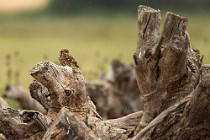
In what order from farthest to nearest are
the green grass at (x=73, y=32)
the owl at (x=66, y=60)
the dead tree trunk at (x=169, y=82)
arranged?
the green grass at (x=73, y=32) < the owl at (x=66, y=60) < the dead tree trunk at (x=169, y=82)

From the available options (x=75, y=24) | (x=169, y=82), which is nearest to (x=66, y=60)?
(x=169, y=82)

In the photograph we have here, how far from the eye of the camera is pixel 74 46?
13.4m

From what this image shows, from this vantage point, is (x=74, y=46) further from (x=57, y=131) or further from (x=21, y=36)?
(x=57, y=131)

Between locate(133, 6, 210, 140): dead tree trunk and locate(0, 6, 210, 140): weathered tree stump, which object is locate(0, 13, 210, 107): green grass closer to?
locate(0, 6, 210, 140): weathered tree stump

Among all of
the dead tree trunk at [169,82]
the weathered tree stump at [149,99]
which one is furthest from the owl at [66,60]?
the dead tree trunk at [169,82]

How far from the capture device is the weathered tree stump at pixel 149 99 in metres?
3.92

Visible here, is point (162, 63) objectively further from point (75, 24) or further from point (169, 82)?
point (75, 24)

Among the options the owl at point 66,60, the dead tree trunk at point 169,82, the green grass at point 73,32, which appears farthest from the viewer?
the green grass at point 73,32

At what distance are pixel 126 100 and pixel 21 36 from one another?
6.36 metres

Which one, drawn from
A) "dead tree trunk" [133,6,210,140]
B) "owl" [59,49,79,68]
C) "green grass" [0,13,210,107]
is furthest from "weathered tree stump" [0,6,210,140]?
"green grass" [0,13,210,107]

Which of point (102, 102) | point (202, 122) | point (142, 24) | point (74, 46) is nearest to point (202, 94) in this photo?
point (202, 122)

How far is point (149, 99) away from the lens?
4168 millimetres

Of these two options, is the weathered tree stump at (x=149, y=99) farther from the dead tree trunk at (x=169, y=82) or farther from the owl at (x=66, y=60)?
the owl at (x=66, y=60)

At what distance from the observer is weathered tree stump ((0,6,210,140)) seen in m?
3.92
